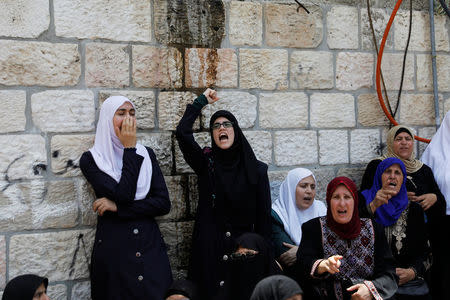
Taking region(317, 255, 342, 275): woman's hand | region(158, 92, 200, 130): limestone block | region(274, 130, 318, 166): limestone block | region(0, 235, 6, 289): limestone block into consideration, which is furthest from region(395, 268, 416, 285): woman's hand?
region(0, 235, 6, 289): limestone block

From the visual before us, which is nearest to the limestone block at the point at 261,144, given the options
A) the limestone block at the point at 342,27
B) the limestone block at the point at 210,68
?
the limestone block at the point at 210,68

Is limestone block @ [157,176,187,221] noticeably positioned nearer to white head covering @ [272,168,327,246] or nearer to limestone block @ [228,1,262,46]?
white head covering @ [272,168,327,246]

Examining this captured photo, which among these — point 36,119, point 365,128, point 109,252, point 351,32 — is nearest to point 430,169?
point 365,128

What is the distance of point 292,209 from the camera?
4402mm

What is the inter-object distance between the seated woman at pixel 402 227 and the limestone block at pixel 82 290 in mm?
2291

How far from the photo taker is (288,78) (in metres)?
4.97

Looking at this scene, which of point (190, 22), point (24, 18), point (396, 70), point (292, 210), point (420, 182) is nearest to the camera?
point (24, 18)

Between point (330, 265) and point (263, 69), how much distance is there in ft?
7.17

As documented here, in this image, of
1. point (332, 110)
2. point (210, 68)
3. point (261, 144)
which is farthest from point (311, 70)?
point (210, 68)

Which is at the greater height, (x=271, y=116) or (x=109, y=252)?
(x=271, y=116)

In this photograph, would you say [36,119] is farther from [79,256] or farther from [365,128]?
[365,128]

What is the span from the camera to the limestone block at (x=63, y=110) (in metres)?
4.17

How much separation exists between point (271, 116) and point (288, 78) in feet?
1.31

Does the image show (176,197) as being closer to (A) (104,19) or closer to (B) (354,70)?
(A) (104,19)
